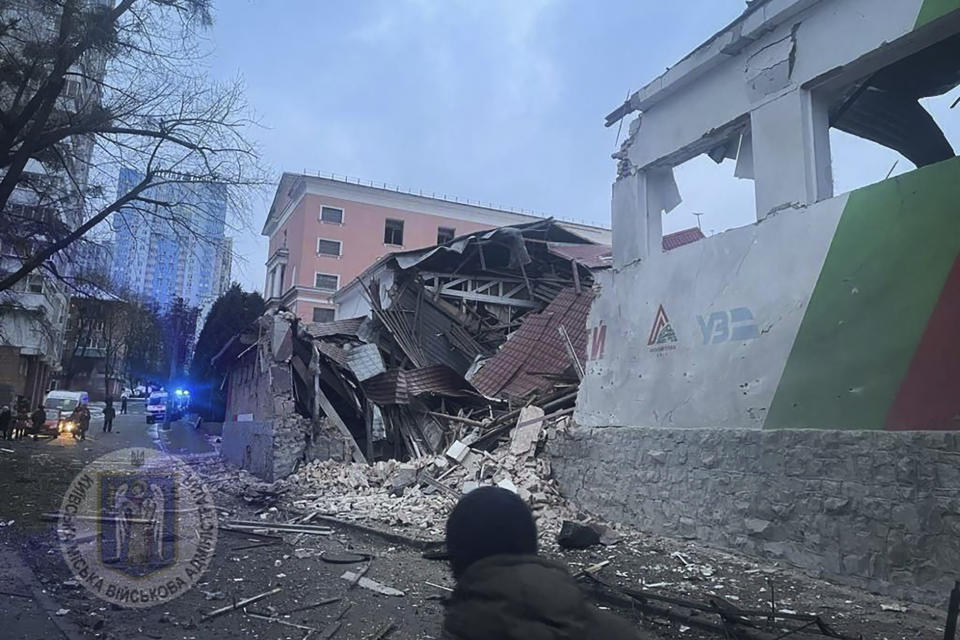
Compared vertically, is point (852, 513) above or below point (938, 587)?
above

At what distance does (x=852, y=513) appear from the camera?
223 inches

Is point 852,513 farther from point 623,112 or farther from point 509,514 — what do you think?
point 623,112

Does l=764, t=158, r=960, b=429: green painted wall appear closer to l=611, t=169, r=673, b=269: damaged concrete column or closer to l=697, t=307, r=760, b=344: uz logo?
l=697, t=307, r=760, b=344: uz logo

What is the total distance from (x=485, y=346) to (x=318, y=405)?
4.83 meters

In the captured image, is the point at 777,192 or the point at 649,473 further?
the point at 649,473

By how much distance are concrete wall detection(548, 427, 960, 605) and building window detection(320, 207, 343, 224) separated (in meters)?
34.9

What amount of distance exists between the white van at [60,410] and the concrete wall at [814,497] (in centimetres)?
2449

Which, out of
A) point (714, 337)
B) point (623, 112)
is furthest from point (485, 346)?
point (714, 337)

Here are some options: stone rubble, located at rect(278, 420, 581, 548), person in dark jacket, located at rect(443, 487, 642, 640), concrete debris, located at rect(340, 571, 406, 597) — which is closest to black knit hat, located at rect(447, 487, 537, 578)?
person in dark jacket, located at rect(443, 487, 642, 640)

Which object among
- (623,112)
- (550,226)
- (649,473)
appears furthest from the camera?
(550,226)

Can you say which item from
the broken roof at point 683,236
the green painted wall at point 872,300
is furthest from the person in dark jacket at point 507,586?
the broken roof at point 683,236

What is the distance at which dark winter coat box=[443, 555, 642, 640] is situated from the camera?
1568mm

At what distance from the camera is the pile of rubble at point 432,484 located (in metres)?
9.42

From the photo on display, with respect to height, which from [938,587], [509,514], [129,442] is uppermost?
[509,514]
